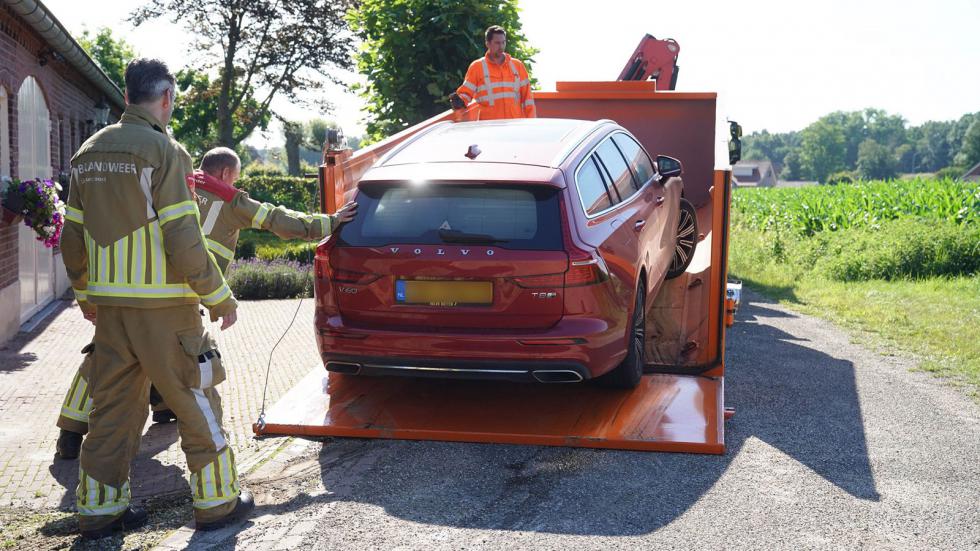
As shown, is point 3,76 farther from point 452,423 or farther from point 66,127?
point 452,423

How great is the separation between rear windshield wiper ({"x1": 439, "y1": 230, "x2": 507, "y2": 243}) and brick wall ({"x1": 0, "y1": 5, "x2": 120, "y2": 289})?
236 inches

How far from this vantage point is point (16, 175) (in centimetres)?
1105

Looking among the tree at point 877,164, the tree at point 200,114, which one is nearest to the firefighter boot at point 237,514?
the tree at point 200,114

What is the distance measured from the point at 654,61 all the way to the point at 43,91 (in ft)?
26.6

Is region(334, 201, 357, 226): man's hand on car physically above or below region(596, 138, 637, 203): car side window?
below

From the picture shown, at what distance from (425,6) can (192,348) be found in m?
11.4

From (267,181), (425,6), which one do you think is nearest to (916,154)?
(267,181)

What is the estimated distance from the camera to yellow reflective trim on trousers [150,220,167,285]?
4613mm

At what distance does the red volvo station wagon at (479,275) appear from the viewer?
19.3 ft

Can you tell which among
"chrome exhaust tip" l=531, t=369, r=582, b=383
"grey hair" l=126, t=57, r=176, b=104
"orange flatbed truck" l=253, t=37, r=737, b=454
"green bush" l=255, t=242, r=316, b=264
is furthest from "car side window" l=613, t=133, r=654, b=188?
"green bush" l=255, t=242, r=316, b=264

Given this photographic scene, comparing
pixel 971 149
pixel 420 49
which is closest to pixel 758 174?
pixel 971 149

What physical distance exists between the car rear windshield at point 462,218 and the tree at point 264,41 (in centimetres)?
3219

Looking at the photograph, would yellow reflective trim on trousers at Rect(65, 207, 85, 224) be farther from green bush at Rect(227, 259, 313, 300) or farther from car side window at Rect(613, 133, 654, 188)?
green bush at Rect(227, 259, 313, 300)

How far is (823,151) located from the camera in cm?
16712
